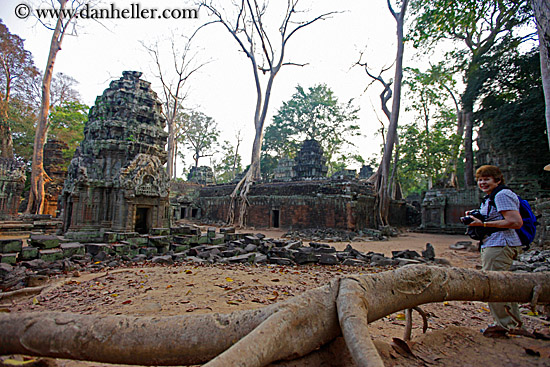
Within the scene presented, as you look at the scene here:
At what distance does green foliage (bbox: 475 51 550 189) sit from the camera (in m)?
16.5

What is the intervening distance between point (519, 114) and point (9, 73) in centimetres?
3568

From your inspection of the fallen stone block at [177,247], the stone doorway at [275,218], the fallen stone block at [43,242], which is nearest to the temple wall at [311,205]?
the stone doorway at [275,218]

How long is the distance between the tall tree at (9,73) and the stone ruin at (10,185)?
5.62 metres

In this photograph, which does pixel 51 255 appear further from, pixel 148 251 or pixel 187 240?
pixel 187 240

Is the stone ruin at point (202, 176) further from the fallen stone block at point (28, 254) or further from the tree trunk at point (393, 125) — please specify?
the fallen stone block at point (28, 254)

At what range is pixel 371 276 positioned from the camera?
202 cm

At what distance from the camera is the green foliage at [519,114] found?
54.0 ft

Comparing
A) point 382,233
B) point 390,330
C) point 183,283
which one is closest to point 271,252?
point 183,283

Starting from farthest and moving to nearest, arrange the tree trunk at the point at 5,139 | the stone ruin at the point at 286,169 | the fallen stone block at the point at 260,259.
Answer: the stone ruin at the point at 286,169
the tree trunk at the point at 5,139
the fallen stone block at the point at 260,259

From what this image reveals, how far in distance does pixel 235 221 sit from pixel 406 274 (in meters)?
18.8

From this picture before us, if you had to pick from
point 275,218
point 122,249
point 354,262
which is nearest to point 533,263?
point 354,262

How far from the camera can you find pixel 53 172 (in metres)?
21.9

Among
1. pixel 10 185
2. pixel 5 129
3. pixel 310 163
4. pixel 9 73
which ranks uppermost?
pixel 9 73

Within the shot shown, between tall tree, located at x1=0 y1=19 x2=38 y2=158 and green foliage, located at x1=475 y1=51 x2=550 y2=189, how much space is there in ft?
111
